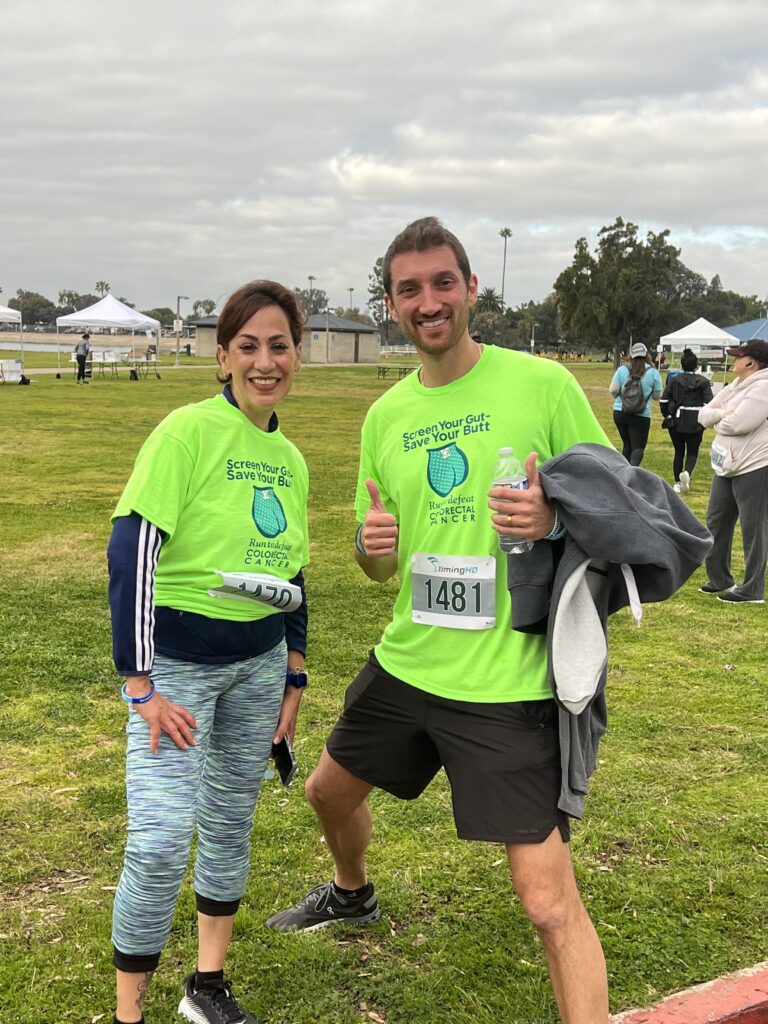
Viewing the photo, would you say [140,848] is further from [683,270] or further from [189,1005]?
[683,270]

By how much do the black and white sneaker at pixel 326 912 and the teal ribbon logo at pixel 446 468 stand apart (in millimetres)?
1538

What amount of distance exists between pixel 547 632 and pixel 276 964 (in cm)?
152

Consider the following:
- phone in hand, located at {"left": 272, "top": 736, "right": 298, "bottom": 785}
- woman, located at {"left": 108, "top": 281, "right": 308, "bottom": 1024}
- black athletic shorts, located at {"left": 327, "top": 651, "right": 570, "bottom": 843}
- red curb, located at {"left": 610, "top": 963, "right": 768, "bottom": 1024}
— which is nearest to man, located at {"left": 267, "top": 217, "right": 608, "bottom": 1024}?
black athletic shorts, located at {"left": 327, "top": 651, "right": 570, "bottom": 843}

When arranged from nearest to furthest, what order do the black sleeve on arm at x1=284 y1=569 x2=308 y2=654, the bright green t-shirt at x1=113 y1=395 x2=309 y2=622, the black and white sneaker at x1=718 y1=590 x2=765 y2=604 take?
the bright green t-shirt at x1=113 y1=395 x2=309 y2=622, the black sleeve on arm at x1=284 y1=569 x2=308 y2=654, the black and white sneaker at x1=718 y1=590 x2=765 y2=604

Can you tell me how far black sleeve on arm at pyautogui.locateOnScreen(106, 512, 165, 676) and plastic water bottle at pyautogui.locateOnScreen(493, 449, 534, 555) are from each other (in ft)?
2.94

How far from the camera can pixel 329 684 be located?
18.6 feet

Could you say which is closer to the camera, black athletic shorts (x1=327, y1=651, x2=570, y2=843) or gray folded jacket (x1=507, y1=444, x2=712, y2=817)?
gray folded jacket (x1=507, y1=444, x2=712, y2=817)

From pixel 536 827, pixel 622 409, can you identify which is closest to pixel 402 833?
pixel 536 827

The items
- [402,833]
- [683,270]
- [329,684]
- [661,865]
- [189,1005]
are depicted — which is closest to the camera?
[189,1005]

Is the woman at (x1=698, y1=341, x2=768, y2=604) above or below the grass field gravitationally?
above

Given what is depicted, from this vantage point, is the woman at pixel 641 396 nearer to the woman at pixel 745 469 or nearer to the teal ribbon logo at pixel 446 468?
the woman at pixel 745 469

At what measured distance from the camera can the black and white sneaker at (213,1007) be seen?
2.76m

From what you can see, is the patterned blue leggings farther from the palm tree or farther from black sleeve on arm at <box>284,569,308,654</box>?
the palm tree

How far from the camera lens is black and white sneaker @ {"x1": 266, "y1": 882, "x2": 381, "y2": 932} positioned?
3293 mm
